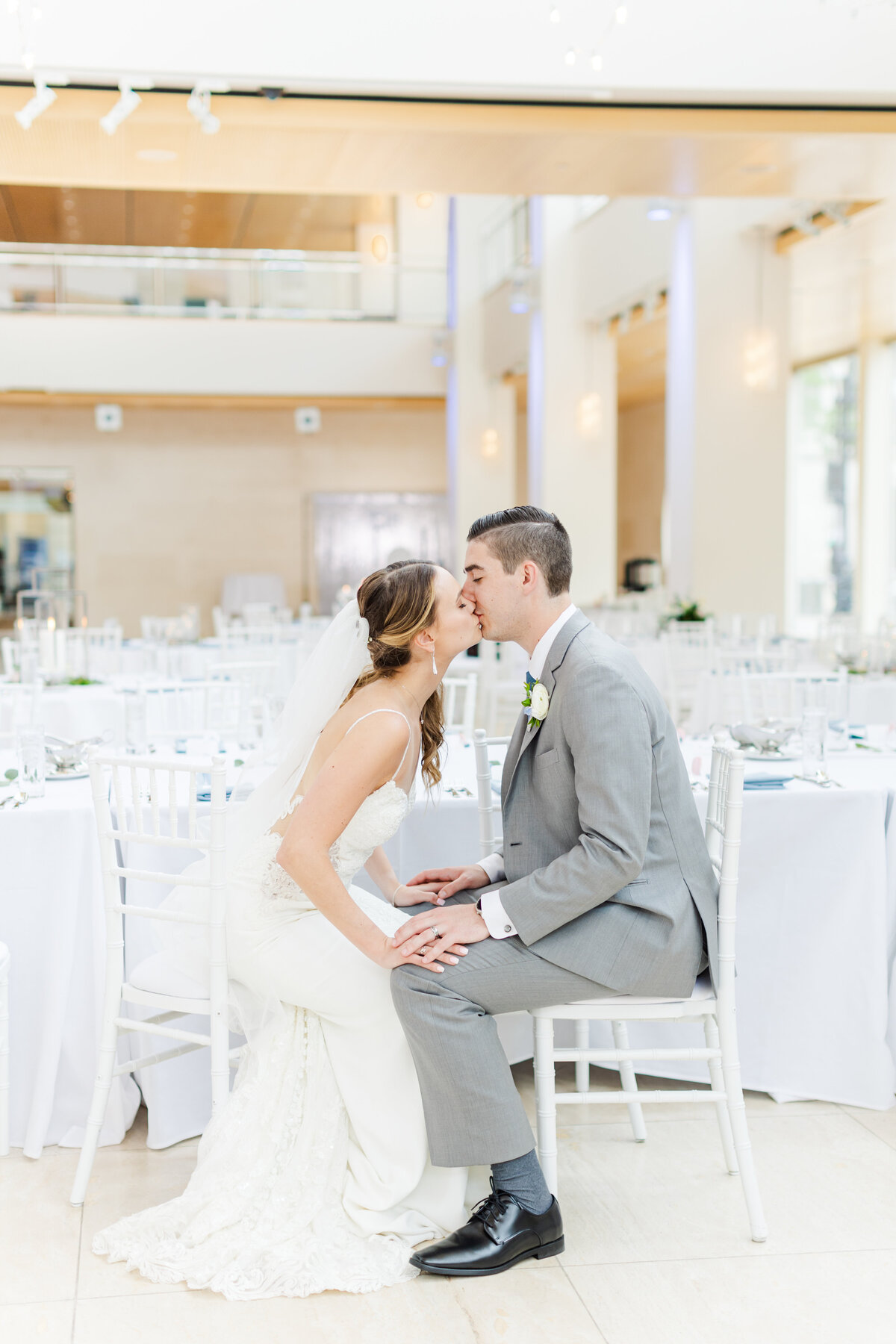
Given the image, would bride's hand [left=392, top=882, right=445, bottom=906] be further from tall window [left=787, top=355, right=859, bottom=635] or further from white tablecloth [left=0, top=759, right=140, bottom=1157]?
tall window [left=787, top=355, right=859, bottom=635]

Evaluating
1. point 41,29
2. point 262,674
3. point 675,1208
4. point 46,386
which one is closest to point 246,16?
point 41,29

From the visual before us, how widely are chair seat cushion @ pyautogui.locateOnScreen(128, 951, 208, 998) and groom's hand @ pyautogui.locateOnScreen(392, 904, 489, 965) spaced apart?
0.50m

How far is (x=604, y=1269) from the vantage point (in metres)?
2.46

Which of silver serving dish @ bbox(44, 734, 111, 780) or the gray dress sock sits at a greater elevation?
silver serving dish @ bbox(44, 734, 111, 780)

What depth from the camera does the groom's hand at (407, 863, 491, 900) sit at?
2.82m

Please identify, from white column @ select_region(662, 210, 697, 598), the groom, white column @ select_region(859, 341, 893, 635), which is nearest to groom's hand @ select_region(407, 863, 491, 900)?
the groom

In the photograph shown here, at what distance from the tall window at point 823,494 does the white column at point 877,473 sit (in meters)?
0.14

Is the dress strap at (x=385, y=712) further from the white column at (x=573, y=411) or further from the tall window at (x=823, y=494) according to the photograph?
the tall window at (x=823, y=494)

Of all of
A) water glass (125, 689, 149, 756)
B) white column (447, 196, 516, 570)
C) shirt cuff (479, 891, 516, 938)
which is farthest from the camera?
white column (447, 196, 516, 570)

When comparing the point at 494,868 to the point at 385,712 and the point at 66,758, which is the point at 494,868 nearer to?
the point at 385,712

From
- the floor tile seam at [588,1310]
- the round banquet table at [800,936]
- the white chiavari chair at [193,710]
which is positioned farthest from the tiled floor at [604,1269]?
the white chiavari chair at [193,710]

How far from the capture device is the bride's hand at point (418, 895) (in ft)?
9.33

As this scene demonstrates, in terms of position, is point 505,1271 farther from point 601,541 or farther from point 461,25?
point 601,541

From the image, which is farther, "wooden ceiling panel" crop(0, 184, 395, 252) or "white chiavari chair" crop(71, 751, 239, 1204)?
"wooden ceiling panel" crop(0, 184, 395, 252)
